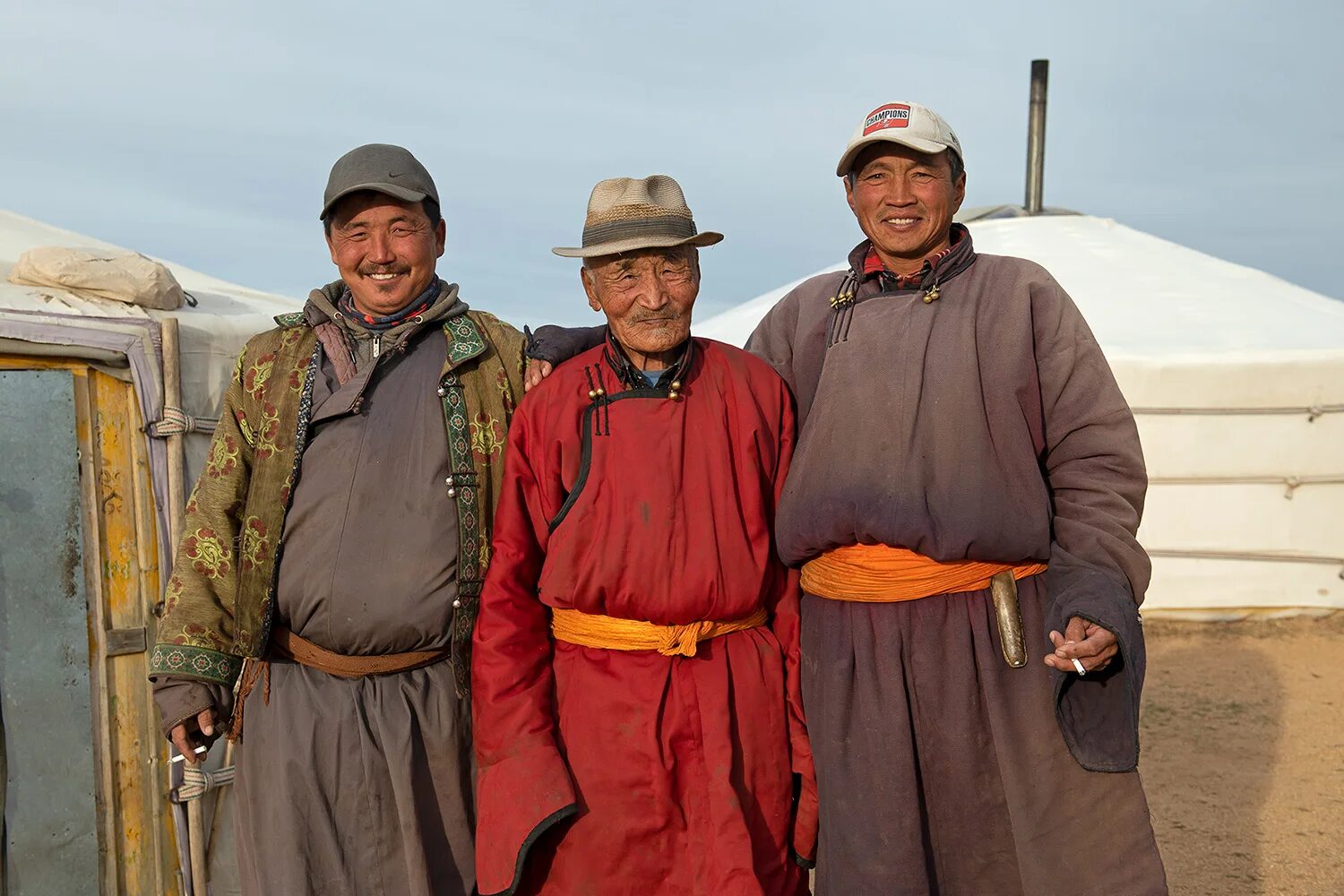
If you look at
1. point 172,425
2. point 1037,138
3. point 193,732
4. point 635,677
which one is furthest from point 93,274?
point 1037,138

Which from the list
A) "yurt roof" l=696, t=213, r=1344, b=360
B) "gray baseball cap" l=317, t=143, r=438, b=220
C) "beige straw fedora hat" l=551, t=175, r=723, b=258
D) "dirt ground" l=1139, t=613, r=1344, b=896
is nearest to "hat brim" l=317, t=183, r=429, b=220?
"gray baseball cap" l=317, t=143, r=438, b=220

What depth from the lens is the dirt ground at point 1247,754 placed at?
464 centimetres

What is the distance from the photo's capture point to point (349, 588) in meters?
2.30

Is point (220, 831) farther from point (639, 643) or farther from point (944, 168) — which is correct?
point (944, 168)

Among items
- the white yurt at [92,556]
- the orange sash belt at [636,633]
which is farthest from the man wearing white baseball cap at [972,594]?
the white yurt at [92,556]

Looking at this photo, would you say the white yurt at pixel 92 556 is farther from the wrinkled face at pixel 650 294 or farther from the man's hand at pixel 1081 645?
the man's hand at pixel 1081 645

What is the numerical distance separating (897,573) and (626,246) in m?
0.81

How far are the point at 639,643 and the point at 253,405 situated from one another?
955 mm

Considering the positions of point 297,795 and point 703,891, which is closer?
point 703,891

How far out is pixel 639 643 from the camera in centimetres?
220

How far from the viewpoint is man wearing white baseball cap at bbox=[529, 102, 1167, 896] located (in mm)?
2143

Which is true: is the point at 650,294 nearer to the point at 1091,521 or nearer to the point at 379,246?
the point at 379,246

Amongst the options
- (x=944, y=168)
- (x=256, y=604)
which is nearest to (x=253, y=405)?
(x=256, y=604)

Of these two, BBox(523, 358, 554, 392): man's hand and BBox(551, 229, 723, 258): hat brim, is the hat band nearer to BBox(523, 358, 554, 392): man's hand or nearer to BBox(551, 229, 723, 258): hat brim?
BBox(551, 229, 723, 258): hat brim
